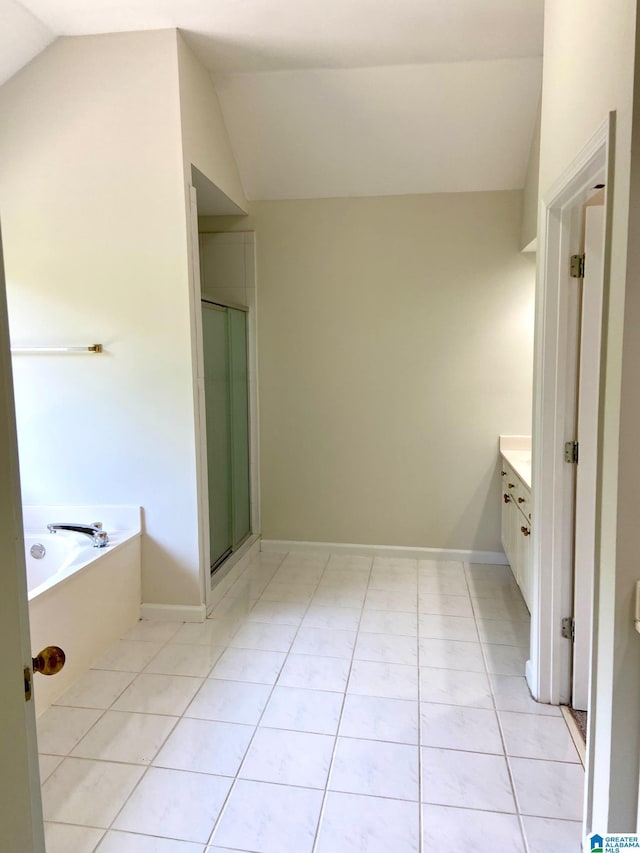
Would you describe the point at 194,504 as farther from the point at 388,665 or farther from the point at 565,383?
the point at 565,383

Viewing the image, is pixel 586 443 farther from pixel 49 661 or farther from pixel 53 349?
pixel 53 349

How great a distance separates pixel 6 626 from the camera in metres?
0.84

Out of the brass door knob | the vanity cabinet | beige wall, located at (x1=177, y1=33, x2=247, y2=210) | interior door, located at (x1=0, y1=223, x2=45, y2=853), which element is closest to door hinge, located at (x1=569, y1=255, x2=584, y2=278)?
the vanity cabinet

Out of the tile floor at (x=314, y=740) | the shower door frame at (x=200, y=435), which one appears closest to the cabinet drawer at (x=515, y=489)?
the tile floor at (x=314, y=740)

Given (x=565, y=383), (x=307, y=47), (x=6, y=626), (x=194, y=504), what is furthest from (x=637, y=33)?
(x=194, y=504)

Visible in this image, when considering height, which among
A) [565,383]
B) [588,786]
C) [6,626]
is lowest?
[588,786]

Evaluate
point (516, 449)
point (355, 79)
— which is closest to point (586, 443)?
point (516, 449)

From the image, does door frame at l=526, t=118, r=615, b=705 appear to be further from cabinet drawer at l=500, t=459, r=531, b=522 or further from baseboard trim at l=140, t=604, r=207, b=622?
baseboard trim at l=140, t=604, r=207, b=622

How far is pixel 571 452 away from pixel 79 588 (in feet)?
7.06

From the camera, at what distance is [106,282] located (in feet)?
9.42

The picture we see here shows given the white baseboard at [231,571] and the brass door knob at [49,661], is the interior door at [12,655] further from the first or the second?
the white baseboard at [231,571]

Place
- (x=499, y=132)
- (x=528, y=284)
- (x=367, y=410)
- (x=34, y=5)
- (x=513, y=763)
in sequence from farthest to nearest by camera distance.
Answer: (x=367, y=410)
(x=528, y=284)
(x=499, y=132)
(x=34, y=5)
(x=513, y=763)

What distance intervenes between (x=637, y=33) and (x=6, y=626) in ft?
5.33

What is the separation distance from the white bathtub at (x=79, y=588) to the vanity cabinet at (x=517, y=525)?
1975 mm
